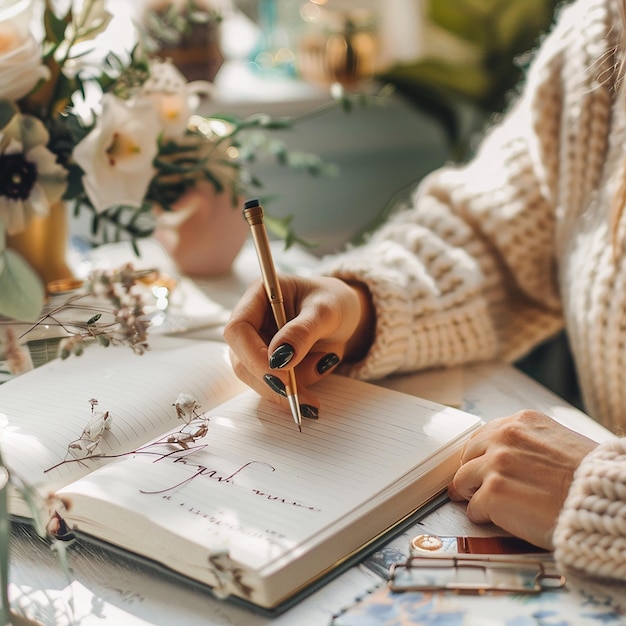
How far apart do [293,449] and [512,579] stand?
6.6 inches

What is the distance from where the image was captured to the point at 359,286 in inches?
28.0

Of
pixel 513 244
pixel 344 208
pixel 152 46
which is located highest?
pixel 152 46

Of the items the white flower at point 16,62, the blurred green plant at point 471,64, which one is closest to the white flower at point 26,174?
the white flower at point 16,62

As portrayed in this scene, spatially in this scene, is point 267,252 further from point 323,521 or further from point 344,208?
point 344,208

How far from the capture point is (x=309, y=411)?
57 centimetres

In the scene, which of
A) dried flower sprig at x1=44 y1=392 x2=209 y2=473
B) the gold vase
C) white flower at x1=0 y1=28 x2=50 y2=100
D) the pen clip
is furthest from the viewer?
the gold vase

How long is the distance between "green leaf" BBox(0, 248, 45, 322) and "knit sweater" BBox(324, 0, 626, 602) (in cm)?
27

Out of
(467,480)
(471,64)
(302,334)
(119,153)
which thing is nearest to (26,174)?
(119,153)

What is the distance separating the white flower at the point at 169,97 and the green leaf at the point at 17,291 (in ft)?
0.92

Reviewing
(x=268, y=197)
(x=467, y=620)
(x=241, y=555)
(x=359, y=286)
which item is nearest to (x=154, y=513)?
(x=241, y=555)

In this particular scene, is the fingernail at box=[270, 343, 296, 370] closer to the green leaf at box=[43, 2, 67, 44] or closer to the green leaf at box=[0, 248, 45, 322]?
the green leaf at box=[0, 248, 45, 322]

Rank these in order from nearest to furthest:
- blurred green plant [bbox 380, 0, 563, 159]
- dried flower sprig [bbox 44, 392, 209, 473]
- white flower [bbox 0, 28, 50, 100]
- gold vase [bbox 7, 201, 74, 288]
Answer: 1. dried flower sprig [bbox 44, 392, 209, 473]
2. white flower [bbox 0, 28, 50, 100]
3. gold vase [bbox 7, 201, 74, 288]
4. blurred green plant [bbox 380, 0, 563, 159]

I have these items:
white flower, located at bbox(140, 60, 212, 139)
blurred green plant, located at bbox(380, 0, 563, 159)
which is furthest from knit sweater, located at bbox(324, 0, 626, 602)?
blurred green plant, located at bbox(380, 0, 563, 159)

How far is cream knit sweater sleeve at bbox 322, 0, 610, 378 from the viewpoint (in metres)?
0.70
